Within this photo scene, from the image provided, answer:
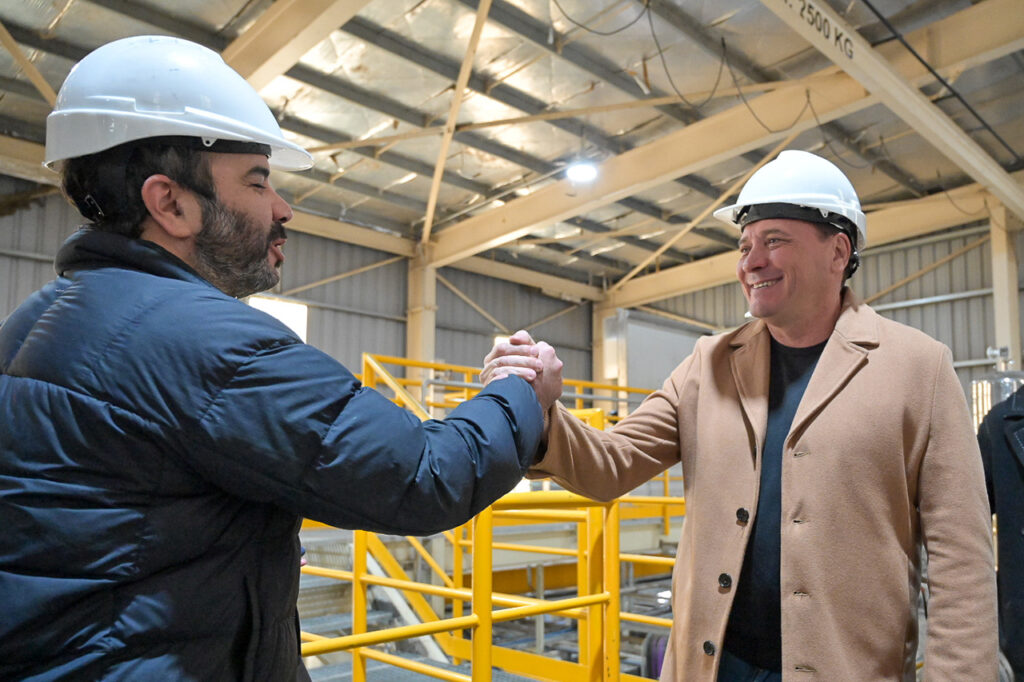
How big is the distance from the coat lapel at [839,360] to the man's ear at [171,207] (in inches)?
54.5

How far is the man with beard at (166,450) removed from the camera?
1155mm

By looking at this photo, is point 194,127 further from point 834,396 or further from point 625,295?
point 625,295

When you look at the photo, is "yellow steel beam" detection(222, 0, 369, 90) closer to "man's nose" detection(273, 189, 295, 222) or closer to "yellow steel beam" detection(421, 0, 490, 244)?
"yellow steel beam" detection(421, 0, 490, 244)

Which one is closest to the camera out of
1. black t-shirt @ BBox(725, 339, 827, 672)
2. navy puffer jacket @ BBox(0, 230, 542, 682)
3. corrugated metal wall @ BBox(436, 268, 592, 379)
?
navy puffer jacket @ BBox(0, 230, 542, 682)

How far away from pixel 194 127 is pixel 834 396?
150cm

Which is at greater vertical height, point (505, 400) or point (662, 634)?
point (505, 400)

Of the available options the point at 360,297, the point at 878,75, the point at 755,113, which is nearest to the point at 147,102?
the point at 878,75

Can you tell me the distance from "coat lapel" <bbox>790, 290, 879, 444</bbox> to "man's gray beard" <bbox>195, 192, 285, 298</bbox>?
1.25 m

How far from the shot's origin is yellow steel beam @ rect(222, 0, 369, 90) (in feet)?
23.0

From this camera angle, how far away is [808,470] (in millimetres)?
1847

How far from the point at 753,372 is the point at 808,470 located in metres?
0.31

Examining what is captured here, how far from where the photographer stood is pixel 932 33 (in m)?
7.99

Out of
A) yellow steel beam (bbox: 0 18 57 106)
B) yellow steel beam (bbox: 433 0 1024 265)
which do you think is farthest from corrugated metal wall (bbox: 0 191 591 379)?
yellow steel beam (bbox: 0 18 57 106)

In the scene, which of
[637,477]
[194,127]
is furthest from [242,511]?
[637,477]
